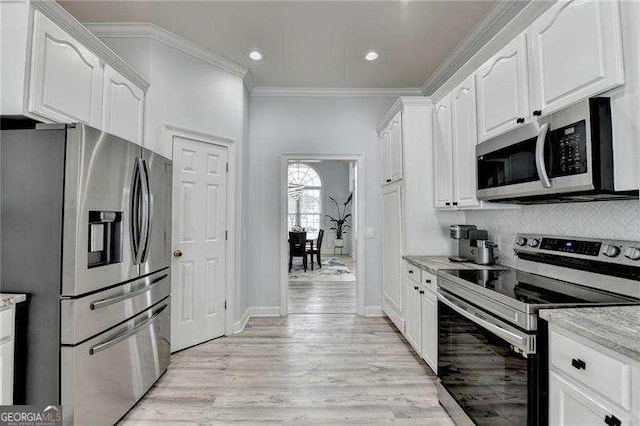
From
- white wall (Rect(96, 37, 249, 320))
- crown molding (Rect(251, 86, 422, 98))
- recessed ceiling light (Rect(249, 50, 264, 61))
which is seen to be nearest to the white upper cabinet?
crown molding (Rect(251, 86, 422, 98))

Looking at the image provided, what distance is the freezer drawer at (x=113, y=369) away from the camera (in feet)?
5.23

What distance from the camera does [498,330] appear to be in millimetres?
1445

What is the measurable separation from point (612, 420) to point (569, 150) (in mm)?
1100

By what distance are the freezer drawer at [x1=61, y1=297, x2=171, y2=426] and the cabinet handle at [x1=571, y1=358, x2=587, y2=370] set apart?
226cm

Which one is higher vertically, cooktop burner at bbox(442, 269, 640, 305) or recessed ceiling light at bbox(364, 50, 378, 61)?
recessed ceiling light at bbox(364, 50, 378, 61)

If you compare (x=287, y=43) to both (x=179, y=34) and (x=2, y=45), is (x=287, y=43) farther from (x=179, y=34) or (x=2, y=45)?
(x=2, y=45)

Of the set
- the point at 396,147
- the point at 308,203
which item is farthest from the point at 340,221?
the point at 396,147

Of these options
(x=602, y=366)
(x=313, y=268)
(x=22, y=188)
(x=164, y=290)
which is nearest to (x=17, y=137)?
(x=22, y=188)

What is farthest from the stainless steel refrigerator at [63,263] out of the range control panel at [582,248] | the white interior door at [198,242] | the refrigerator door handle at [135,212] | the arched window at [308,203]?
the arched window at [308,203]

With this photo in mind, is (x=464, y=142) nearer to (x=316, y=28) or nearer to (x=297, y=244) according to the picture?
(x=316, y=28)

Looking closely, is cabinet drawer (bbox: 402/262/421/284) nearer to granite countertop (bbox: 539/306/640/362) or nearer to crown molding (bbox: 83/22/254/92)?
granite countertop (bbox: 539/306/640/362)

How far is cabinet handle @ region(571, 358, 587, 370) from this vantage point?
1.06 meters

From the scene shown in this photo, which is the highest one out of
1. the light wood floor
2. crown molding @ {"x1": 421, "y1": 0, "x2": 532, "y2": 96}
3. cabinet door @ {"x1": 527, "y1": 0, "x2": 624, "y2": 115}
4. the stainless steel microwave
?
crown molding @ {"x1": 421, "y1": 0, "x2": 532, "y2": 96}

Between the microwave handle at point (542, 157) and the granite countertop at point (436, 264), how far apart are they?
933 millimetres
